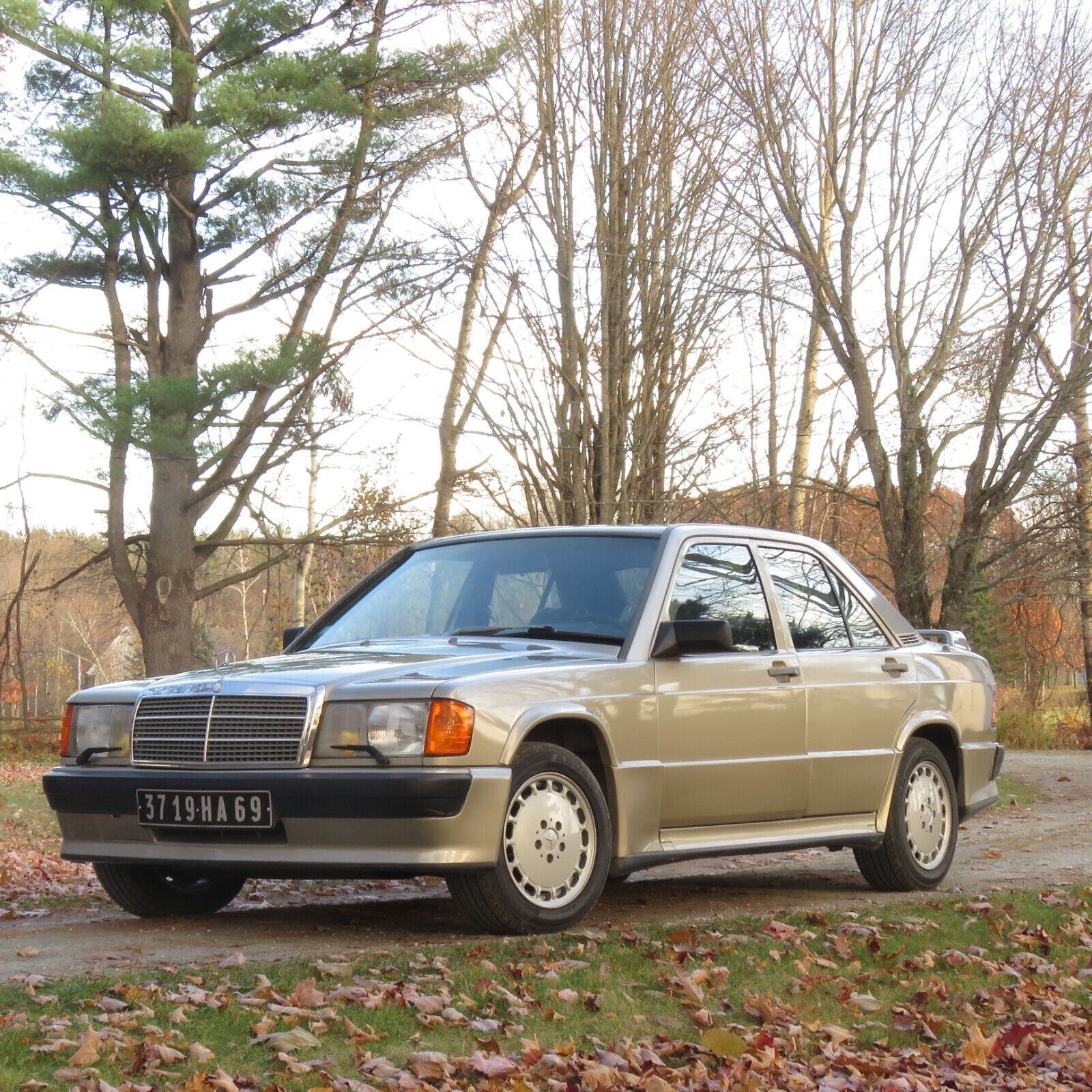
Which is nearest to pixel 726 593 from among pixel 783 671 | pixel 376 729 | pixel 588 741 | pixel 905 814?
pixel 783 671

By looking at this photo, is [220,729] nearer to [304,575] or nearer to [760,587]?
[760,587]

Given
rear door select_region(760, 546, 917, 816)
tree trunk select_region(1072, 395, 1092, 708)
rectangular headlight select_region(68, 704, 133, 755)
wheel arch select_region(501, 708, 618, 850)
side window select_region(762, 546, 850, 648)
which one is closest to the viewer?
wheel arch select_region(501, 708, 618, 850)

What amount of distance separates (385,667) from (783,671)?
2.13 m

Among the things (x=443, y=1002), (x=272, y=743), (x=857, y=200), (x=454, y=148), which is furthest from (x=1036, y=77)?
(x=443, y=1002)

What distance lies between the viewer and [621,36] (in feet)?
44.3

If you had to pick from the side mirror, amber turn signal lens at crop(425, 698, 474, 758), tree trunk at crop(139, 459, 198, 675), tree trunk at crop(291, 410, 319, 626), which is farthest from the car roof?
tree trunk at crop(291, 410, 319, 626)

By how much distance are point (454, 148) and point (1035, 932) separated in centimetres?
1787

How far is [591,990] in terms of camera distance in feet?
16.9

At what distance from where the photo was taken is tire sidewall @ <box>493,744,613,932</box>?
6031 mm

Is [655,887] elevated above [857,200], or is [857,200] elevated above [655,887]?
[857,200]

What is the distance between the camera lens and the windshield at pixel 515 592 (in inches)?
279

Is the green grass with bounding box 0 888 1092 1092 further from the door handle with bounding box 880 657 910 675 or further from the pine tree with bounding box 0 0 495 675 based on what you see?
the pine tree with bounding box 0 0 495 675

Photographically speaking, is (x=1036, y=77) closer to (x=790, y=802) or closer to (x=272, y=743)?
(x=790, y=802)

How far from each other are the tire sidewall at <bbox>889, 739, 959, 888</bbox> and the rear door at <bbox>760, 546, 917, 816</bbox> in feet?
0.48
